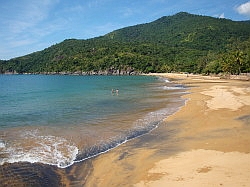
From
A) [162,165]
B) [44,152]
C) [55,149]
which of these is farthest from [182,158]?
[44,152]

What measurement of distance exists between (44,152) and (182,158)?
24.9 feet

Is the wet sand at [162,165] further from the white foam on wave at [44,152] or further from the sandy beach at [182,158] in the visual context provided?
the white foam on wave at [44,152]

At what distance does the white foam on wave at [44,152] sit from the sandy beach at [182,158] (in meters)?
→ 1.73

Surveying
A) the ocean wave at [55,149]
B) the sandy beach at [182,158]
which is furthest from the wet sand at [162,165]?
the ocean wave at [55,149]

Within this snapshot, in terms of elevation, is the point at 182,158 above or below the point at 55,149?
above

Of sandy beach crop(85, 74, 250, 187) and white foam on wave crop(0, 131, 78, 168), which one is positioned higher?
sandy beach crop(85, 74, 250, 187)

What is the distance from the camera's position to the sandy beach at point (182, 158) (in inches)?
396

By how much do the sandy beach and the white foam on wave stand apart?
173 centimetres

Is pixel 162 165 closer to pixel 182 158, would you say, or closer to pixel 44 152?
pixel 182 158

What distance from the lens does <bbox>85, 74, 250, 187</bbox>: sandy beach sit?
10.0 meters

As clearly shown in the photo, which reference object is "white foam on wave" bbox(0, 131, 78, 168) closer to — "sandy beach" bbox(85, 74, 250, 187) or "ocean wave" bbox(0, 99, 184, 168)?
"ocean wave" bbox(0, 99, 184, 168)

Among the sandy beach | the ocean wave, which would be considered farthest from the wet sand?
the ocean wave

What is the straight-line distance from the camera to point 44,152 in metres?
14.6

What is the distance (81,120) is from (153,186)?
14814 millimetres
